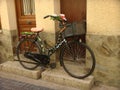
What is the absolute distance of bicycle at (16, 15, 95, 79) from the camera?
401 centimetres

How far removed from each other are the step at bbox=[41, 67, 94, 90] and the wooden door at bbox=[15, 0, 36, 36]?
157cm

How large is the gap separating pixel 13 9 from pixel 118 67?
11.2 ft

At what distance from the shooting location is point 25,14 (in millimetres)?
5219

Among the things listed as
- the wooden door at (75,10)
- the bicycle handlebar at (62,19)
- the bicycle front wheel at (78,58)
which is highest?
the wooden door at (75,10)

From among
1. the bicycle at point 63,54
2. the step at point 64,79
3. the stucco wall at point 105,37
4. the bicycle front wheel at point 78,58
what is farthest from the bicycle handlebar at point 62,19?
the step at point 64,79

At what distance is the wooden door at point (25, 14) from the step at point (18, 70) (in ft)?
3.70

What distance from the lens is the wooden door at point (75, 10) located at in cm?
435

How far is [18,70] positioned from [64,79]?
1.44 metres

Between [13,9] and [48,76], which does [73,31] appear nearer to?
[48,76]

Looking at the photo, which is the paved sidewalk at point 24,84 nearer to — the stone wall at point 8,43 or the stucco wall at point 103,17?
the stone wall at point 8,43

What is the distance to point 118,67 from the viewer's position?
Result: 3805 mm

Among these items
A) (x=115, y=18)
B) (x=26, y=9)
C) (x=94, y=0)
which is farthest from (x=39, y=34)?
(x=115, y=18)

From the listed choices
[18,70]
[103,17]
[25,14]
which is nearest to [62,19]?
Answer: [103,17]

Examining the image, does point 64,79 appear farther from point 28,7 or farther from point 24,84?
point 28,7
